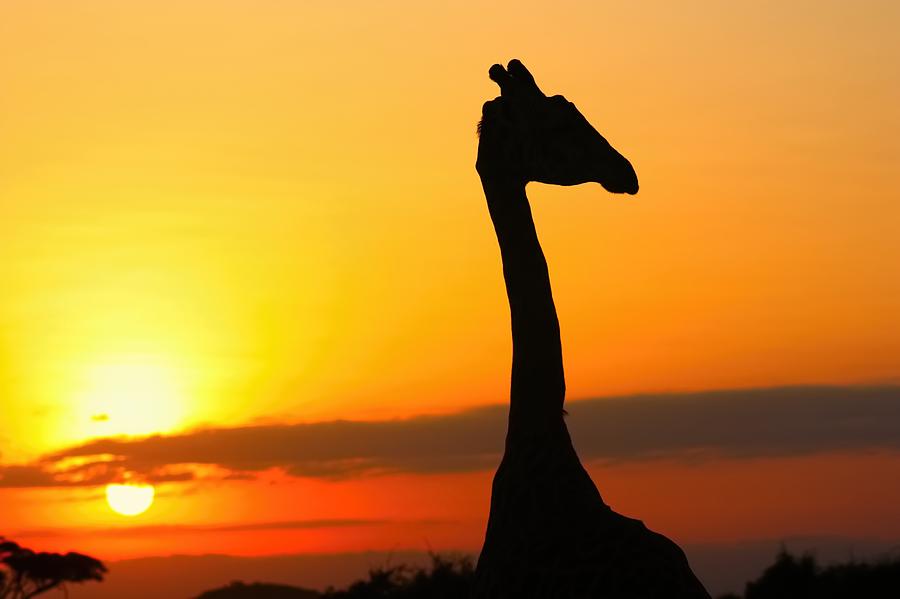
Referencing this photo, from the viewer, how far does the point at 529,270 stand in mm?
14680

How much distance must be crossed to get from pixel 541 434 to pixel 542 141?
276cm

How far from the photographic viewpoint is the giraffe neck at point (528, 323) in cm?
1436

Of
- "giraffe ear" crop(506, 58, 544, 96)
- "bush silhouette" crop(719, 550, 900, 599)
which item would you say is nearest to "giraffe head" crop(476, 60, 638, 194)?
"giraffe ear" crop(506, 58, 544, 96)

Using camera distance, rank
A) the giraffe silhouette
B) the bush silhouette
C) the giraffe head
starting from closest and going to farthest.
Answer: the giraffe silhouette, the giraffe head, the bush silhouette

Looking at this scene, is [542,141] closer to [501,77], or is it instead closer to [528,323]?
[501,77]

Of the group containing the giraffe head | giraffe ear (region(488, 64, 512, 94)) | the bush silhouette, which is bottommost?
the bush silhouette

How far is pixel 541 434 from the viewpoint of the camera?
14.3 meters

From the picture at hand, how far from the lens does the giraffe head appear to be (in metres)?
14.1

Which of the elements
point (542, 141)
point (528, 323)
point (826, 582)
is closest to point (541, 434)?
point (528, 323)

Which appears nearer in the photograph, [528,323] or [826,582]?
[528,323]

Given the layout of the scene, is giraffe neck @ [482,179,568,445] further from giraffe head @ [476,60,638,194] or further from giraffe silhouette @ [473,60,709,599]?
giraffe head @ [476,60,638,194]

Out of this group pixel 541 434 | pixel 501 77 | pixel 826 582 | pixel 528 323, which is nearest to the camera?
pixel 541 434

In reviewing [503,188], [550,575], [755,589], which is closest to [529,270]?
[503,188]

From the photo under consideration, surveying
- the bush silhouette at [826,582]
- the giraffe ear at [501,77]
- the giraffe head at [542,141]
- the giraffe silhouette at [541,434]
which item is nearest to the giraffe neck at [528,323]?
the giraffe silhouette at [541,434]
